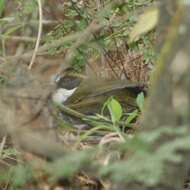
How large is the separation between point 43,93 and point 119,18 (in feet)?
3.94

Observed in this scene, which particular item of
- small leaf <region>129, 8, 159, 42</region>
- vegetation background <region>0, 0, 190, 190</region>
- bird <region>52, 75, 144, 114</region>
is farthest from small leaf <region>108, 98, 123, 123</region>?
small leaf <region>129, 8, 159, 42</region>

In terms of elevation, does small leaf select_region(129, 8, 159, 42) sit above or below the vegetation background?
above

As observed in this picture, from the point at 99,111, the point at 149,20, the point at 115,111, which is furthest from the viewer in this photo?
the point at 99,111

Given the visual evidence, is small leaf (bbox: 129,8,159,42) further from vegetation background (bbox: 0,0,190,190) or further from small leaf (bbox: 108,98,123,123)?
small leaf (bbox: 108,98,123,123)

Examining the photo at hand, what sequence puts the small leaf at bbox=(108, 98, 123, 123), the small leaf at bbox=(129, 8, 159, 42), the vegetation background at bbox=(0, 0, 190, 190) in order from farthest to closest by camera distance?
the small leaf at bbox=(108, 98, 123, 123) → the small leaf at bbox=(129, 8, 159, 42) → the vegetation background at bbox=(0, 0, 190, 190)

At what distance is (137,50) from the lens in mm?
3320

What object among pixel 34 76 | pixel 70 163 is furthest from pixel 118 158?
pixel 70 163

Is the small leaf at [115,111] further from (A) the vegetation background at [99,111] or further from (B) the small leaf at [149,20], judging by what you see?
(B) the small leaf at [149,20]

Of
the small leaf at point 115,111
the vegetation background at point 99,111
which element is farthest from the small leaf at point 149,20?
the small leaf at point 115,111

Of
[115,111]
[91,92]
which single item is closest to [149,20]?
[115,111]

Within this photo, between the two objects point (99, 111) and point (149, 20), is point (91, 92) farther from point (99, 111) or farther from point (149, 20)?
point (149, 20)

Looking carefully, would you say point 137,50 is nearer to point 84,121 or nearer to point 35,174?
point 84,121

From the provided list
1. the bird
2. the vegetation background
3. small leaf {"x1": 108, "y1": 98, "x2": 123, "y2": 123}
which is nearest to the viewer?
the vegetation background

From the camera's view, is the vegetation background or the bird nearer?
the vegetation background
